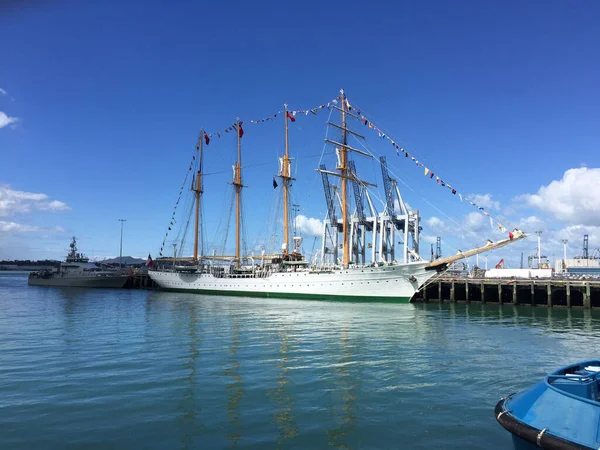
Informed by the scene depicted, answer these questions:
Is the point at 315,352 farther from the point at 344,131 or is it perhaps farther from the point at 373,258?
the point at 344,131

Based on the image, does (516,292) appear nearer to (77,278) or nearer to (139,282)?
(139,282)

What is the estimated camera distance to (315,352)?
18547 mm

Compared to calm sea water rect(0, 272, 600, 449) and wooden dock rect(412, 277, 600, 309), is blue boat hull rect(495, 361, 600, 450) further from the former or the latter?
wooden dock rect(412, 277, 600, 309)

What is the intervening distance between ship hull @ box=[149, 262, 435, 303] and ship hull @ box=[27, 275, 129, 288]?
1209 inches

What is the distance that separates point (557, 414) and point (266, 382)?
8860mm

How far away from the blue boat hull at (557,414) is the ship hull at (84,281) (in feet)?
282

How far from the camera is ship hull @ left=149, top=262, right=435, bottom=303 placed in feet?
155

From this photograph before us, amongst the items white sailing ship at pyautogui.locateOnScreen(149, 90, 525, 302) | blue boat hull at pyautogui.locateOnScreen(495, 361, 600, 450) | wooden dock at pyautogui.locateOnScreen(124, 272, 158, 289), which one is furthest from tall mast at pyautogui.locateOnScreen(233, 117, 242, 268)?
blue boat hull at pyautogui.locateOnScreen(495, 361, 600, 450)

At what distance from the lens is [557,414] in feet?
22.0

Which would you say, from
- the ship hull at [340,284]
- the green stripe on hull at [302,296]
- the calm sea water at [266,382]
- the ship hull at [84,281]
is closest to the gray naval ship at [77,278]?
the ship hull at [84,281]

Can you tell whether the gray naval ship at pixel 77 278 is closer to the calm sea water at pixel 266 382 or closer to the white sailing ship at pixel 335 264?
the white sailing ship at pixel 335 264

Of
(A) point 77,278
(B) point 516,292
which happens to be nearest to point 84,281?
(A) point 77,278

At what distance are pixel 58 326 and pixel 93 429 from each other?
20116 mm

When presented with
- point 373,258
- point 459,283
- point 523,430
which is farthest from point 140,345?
point 459,283
